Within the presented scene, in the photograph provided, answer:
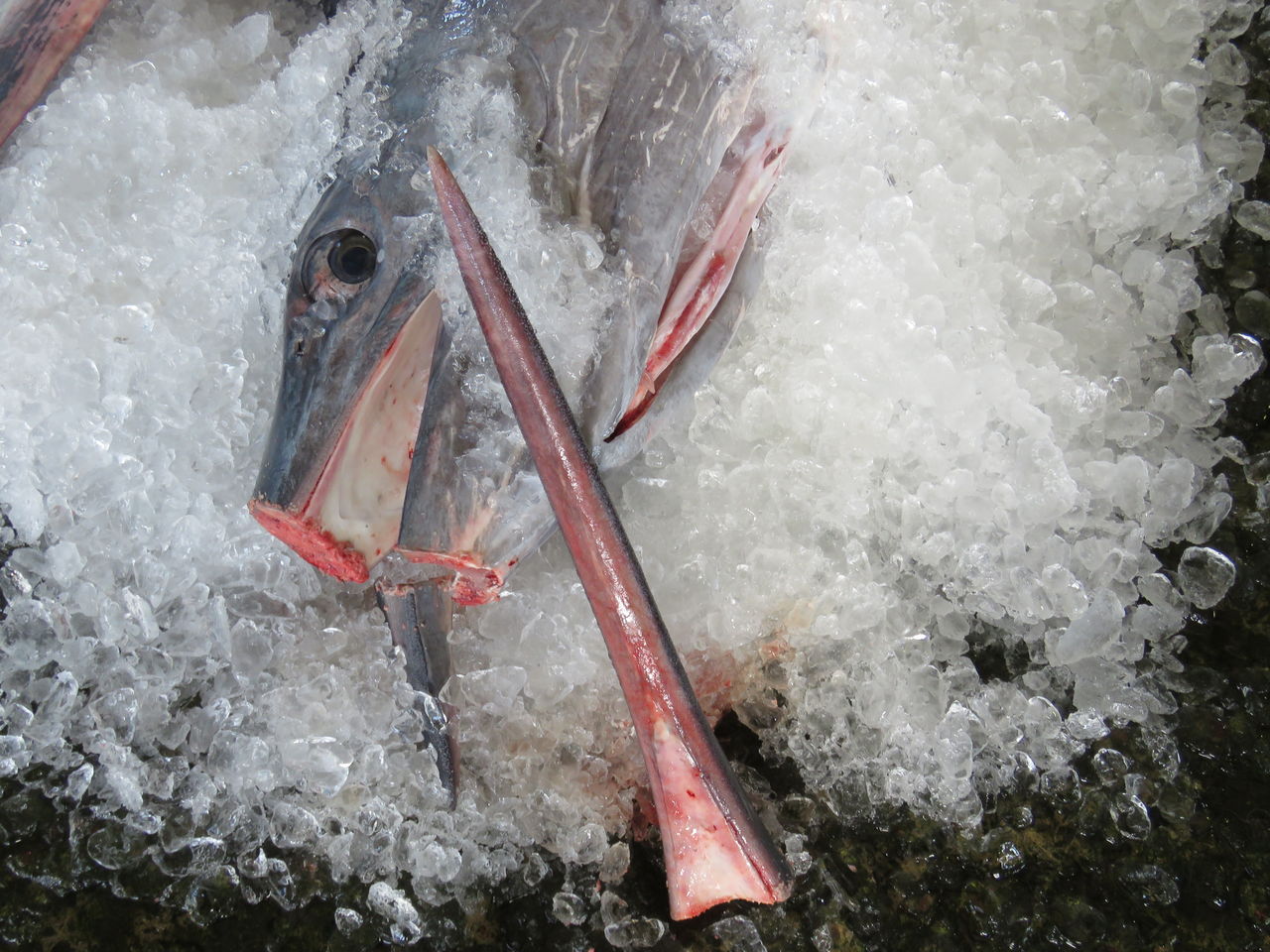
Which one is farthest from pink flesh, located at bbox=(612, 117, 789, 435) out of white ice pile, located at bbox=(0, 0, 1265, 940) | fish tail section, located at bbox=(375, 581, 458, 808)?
fish tail section, located at bbox=(375, 581, 458, 808)

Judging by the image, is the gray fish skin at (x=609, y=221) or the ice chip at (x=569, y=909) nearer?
the gray fish skin at (x=609, y=221)

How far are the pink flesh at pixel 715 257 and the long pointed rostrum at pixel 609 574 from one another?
42 cm

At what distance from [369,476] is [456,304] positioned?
31cm

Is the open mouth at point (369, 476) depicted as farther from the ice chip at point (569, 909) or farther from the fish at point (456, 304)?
the ice chip at point (569, 909)

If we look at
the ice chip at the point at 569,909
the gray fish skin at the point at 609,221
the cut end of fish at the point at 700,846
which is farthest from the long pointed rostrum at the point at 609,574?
the ice chip at the point at 569,909

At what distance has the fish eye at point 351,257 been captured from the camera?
1.57m

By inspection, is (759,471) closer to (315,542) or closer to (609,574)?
(609,574)

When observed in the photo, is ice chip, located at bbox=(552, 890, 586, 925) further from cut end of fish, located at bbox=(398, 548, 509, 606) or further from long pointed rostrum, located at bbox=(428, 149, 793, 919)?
cut end of fish, located at bbox=(398, 548, 509, 606)

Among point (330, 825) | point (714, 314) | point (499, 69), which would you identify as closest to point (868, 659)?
point (714, 314)

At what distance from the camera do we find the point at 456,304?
4.92 ft

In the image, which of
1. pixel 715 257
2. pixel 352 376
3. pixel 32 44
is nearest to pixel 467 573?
pixel 352 376

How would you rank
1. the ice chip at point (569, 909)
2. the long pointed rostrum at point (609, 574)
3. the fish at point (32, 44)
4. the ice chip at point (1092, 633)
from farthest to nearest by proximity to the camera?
the fish at point (32, 44) → the ice chip at point (1092, 633) → the ice chip at point (569, 909) → the long pointed rostrum at point (609, 574)

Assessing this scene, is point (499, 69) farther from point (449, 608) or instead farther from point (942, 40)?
point (942, 40)

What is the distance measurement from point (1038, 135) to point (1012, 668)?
119cm
